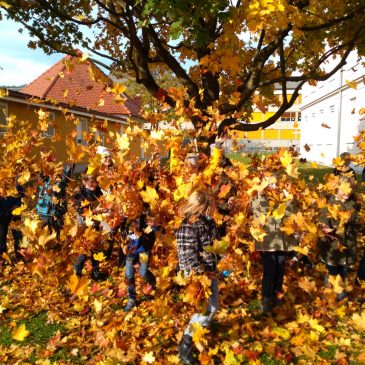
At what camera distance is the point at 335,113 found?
22625mm

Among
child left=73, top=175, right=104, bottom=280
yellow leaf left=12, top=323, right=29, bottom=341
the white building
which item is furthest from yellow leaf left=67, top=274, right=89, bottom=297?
the white building

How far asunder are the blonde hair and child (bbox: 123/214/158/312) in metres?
1.30

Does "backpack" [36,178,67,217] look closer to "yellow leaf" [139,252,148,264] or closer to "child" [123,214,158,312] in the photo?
"child" [123,214,158,312]

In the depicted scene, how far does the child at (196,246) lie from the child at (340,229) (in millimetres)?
1589

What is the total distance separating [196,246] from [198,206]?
377 millimetres

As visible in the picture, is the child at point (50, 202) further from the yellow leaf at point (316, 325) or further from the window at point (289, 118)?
the window at point (289, 118)

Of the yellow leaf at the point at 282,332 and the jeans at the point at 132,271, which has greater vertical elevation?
the jeans at the point at 132,271

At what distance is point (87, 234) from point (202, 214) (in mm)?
2117

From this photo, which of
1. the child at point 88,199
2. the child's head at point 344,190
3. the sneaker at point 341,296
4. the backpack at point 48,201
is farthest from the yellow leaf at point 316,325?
the backpack at point 48,201

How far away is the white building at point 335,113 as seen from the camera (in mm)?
18438

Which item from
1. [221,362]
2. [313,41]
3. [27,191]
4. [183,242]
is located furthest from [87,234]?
[313,41]

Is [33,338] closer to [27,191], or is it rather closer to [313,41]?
[27,191]

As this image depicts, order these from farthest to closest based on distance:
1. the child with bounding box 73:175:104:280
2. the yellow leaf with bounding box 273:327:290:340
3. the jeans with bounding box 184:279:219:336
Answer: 1. the child with bounding box 73:175:104:280
2. the yellow leaf with bounding box 273:327:290:340
3. the jeans with bounding box 184:279:219:336

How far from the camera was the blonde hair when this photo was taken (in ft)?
10.4
